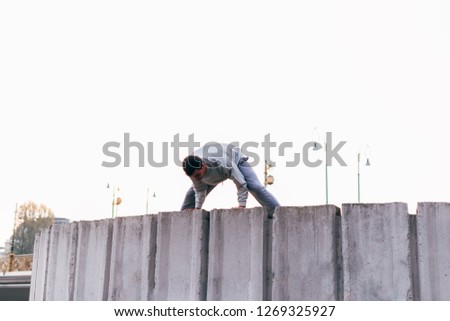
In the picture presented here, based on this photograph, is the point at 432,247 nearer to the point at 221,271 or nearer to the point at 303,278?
the point at 303,278

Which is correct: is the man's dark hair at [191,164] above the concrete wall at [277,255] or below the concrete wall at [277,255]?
above

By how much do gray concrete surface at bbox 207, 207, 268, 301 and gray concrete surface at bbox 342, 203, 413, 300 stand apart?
1.05 meters

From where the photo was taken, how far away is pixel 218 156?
950 cm

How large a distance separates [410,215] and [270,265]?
1.78 meters

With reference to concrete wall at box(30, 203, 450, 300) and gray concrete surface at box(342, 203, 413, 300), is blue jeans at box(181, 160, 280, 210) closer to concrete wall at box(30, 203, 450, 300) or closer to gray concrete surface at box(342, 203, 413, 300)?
concrete wall at box(30, 203, 450, 300)

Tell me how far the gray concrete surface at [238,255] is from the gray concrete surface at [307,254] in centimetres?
19

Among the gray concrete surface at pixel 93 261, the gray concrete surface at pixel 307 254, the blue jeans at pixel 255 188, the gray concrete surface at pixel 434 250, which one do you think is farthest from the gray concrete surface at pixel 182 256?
the gray concrete surface at pixel 434 250

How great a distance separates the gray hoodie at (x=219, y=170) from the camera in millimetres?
9344

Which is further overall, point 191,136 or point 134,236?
point 191,136

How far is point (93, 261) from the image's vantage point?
9352mm

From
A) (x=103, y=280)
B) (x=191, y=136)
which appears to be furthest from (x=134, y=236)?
(x=191, y=136)

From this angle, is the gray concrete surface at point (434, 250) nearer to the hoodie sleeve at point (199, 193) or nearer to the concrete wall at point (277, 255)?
the concrete wall at point (277, 255)

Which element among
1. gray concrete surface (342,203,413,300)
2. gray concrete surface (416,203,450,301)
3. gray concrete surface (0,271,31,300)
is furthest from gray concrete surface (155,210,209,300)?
gray concrete surface (0,271,31,300)

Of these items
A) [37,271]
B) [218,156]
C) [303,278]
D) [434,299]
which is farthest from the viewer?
[37,271]
